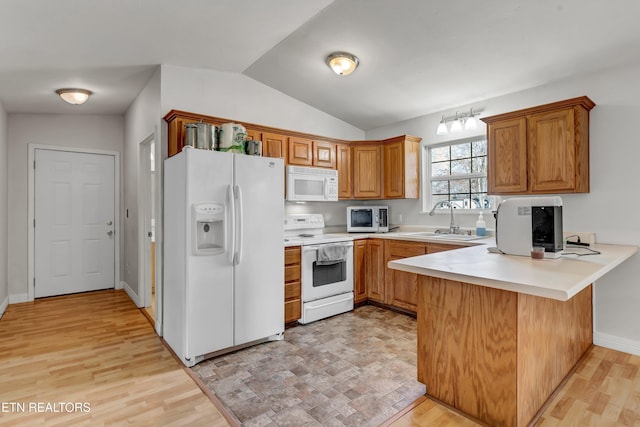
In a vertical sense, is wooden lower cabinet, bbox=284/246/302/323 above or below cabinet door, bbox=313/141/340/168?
below

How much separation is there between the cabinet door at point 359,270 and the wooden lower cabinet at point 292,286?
0.80m

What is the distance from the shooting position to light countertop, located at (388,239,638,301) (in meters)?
1.43

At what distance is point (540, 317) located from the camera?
1911mm

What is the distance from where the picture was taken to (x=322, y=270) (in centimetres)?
Answer: 357

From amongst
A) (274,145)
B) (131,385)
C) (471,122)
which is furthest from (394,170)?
(131,385)

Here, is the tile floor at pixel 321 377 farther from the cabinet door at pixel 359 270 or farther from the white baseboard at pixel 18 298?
the white baseboard at pixel 18 298

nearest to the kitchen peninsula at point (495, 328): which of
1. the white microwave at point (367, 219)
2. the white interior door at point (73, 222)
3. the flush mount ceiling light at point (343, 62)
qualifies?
the flush mount ceiling light at point (343, 62)

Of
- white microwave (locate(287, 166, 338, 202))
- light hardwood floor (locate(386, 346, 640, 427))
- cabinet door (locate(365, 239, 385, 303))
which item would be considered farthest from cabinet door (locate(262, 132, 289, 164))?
light hardwood floor (locate(386, 346, 640, 427))

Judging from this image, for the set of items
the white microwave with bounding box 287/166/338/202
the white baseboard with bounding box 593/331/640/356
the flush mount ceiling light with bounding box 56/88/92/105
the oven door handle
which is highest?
the flush mount ceiling light with bounding box 56/88/92/105

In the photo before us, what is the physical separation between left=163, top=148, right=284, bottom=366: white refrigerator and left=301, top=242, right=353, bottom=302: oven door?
1.40 feet

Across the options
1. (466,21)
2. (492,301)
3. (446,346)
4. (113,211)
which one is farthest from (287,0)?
(113,211)

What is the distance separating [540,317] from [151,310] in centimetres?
384

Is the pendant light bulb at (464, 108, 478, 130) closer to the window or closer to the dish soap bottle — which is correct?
the window

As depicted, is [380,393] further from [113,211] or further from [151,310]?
[113,211]
